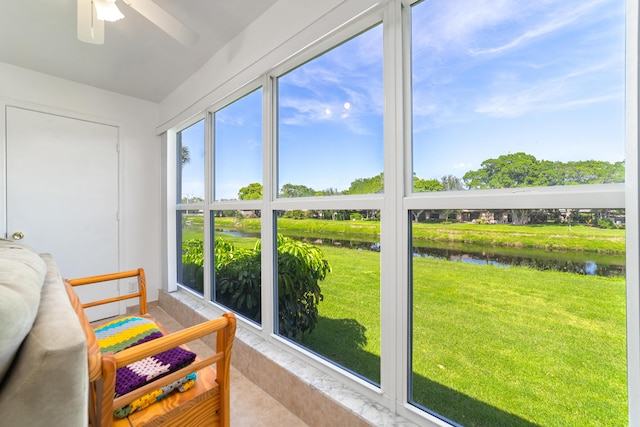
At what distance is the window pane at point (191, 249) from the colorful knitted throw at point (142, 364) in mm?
1284

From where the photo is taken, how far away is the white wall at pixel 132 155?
2658 millimetres

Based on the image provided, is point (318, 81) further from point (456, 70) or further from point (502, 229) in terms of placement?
point (502, 229)

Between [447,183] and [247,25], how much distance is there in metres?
1.65

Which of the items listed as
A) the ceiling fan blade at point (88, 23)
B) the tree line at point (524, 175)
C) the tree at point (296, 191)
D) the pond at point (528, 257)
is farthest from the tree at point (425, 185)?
the ceiling fan blade at point (88, 23)

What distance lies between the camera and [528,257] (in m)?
1.00

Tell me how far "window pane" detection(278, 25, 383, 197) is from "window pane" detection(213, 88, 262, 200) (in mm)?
281

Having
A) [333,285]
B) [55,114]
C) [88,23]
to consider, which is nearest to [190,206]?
[55,114]

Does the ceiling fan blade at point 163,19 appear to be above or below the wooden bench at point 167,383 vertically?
above

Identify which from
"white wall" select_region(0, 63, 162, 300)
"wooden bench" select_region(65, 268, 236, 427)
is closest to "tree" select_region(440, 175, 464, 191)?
"wooden bench" select_region(65, 268, 236, 427)

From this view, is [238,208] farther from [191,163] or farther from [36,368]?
[36,368]

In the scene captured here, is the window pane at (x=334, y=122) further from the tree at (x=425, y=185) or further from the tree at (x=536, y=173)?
the tree at (x=536, y=173)

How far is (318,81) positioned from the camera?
1.66 meters

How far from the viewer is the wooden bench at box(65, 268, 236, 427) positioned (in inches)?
30.7

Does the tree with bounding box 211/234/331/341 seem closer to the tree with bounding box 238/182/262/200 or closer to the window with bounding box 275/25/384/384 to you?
the window with bounding box 275/25/384/384
